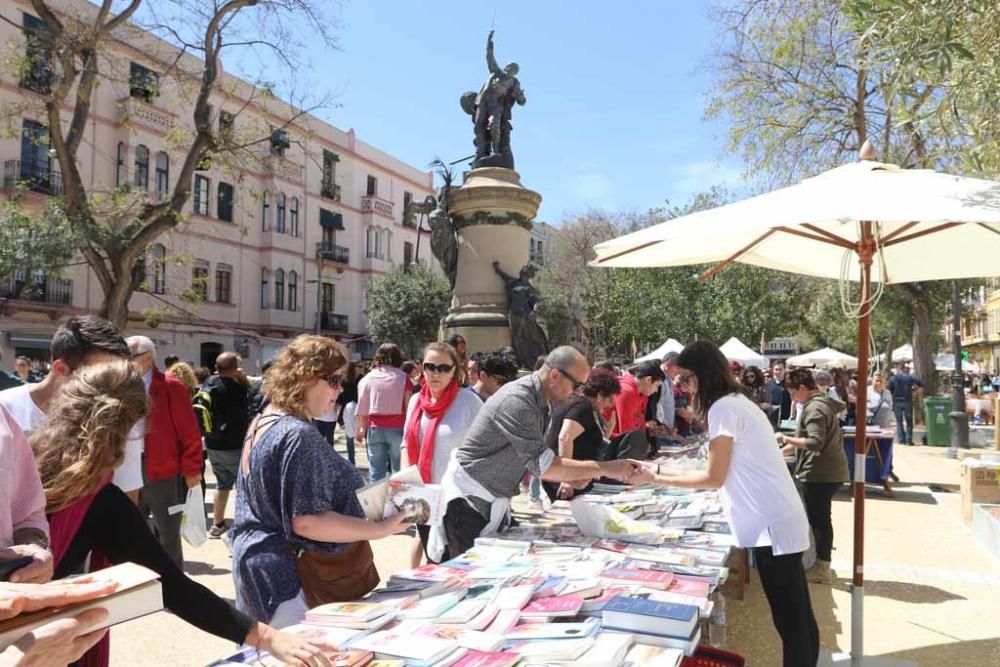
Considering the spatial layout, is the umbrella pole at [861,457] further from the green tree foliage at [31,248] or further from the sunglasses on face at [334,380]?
the green tree foliage at [31,248]

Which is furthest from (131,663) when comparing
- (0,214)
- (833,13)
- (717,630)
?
(0,214)

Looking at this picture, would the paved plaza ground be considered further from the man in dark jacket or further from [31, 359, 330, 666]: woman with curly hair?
the man in dark jacket

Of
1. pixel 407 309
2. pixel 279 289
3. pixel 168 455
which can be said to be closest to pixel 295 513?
pixel 168 455

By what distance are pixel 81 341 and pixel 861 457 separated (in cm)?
400

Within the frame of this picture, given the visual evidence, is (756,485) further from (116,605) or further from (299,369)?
(116,605)

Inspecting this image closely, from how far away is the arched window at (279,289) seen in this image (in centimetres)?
3869

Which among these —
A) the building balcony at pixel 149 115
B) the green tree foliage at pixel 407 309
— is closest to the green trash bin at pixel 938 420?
the green tree foliage at pixel 407 309

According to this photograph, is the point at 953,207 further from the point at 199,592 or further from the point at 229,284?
the point at 229,284

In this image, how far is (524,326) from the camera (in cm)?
1458

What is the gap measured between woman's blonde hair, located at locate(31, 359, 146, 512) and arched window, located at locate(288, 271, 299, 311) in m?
39.3

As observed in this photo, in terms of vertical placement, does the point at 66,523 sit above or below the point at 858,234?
below

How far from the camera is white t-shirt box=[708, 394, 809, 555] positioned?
341 cm

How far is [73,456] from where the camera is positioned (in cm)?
182

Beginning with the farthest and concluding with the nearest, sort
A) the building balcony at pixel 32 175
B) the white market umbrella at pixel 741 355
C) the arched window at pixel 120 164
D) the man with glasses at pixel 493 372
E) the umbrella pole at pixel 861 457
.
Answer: the arched window at pixel 120 164 → the building balcony at pixel 32 175 → the white market umbrella at pixel 741 355 → the man with glasses at pixel 493 372 → the umbrella pole at pixel 861 457
